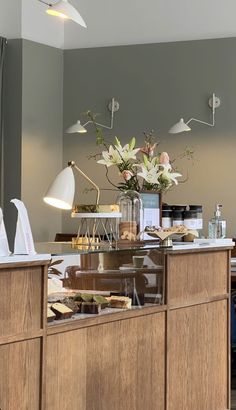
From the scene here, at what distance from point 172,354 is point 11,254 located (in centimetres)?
141

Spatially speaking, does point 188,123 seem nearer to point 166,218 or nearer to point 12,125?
point 12,125

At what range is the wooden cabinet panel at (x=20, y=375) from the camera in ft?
8.80

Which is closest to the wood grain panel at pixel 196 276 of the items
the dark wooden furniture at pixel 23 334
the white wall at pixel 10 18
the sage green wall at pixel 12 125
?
the dark wooden furniture at pixel 23 334

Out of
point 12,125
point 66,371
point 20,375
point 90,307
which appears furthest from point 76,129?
point 20,375

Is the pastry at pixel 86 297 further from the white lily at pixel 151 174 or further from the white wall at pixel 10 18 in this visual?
the white wall at pixel 10 18

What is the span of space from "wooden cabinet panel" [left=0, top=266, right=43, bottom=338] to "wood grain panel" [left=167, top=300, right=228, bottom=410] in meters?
1.17

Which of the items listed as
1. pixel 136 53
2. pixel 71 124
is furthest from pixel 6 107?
pixel 136 53

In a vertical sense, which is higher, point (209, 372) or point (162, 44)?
point (162, 44)

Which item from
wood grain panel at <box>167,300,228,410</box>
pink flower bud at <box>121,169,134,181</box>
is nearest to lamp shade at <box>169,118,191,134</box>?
wood grain panel at <box>167,300,228,410</box>

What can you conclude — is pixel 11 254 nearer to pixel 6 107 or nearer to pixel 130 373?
pixel 130 373

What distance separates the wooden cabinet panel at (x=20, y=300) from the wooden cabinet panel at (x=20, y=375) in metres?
0.06

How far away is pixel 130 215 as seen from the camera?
4027 millimetres

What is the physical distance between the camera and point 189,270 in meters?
4.09

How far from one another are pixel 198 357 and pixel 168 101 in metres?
4.37
